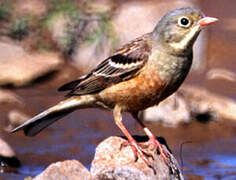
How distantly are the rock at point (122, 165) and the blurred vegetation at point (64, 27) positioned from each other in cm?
623

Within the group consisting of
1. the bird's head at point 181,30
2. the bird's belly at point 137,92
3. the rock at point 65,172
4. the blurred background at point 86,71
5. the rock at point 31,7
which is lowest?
the blurred background at point 86,71

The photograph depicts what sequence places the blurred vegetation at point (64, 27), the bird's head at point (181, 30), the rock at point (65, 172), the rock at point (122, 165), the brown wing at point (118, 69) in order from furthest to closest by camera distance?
the blurred vegetation at point (64, 27) < the rock at point (65, 172) < the brown wing at point (118, 69) < the bird's head at point (181, 30) < the rock at point (122, 165)

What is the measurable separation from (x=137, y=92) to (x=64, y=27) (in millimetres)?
6749

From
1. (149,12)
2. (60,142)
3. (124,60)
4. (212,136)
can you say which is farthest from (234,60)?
(124,60)

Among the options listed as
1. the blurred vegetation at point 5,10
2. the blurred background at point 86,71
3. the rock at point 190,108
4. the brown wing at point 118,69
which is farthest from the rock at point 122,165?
the blurred vegetation at point 5,10

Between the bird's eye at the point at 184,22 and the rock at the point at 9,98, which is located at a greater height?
the bird's eye at the point at 184,22

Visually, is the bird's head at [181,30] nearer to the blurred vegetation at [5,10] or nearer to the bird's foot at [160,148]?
the bird's foot at [160,148]

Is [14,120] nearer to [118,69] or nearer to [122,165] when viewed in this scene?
[118,69]

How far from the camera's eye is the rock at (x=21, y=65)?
12.8 m

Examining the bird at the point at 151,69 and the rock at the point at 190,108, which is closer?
the bird at the point at 151,69

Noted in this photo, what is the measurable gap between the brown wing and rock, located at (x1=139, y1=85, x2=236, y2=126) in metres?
3.21

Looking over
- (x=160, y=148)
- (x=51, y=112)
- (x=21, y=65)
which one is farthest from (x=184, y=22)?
(x=21, y=65)

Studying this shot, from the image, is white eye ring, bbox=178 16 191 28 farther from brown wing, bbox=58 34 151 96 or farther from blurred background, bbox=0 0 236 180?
blurred background, bbox=0 0 236 180

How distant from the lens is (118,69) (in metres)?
8.10
